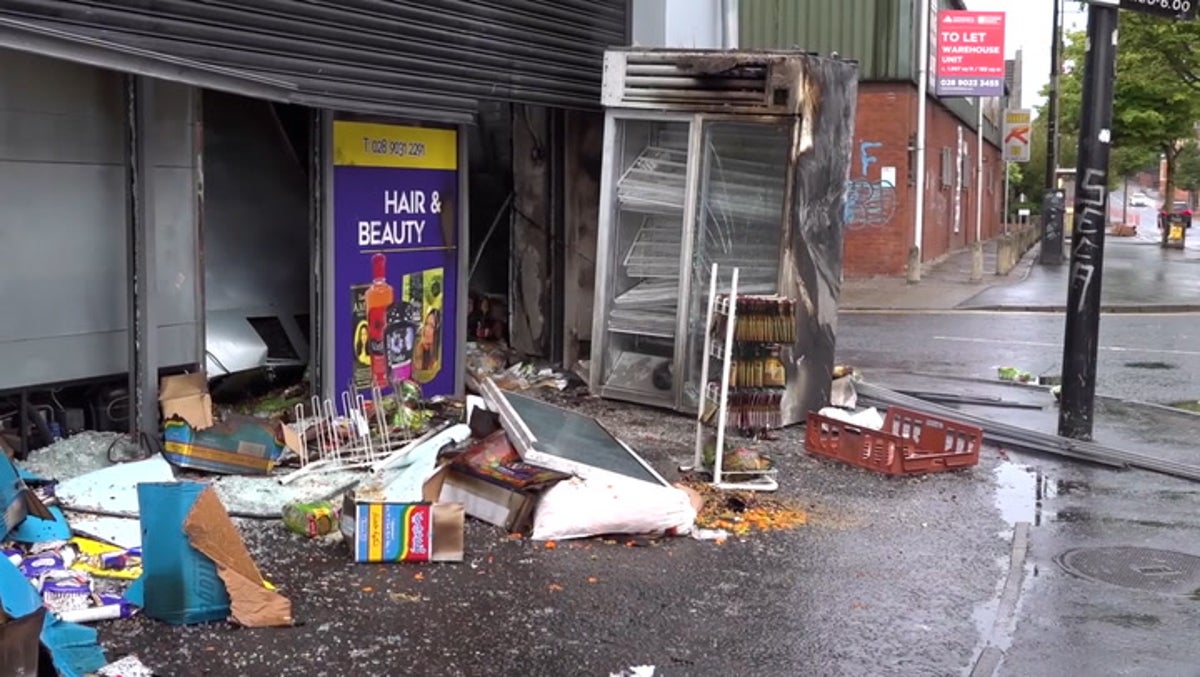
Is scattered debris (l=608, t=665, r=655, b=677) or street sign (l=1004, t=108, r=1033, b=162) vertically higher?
street sign (l=1004, t=108, r=1033, b=162)

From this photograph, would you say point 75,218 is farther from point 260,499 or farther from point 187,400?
point 260,499

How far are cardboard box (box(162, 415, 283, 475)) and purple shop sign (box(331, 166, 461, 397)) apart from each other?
45.0 inches

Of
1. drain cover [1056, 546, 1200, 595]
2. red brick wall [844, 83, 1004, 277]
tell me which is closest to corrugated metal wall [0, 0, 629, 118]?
drain cover [1056, 546, 1200, 595]

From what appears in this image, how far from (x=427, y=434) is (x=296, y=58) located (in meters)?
2.45

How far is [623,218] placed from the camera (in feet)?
33.7

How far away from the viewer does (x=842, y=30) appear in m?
25.7

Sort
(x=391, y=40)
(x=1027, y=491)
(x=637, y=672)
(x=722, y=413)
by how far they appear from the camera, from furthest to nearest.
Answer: (x=1027, y=491), (x=391, y=40), (x=722, y=413), (x=637, y=672)

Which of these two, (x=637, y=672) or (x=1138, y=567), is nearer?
(x=637, y=672)

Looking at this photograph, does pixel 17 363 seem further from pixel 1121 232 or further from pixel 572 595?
pixel 1121 232

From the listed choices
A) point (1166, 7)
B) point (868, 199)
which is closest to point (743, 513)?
point (1166, 7)

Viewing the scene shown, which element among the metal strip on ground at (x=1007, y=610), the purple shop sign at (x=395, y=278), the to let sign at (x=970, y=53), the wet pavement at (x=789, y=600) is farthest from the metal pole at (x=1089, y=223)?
the to let sign at (x=970, y=53)

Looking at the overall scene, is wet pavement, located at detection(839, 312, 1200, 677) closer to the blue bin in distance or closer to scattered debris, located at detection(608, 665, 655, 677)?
scattered debris, located at detection(608, 665, 655, 677)

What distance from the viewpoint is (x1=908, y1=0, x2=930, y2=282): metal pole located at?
25.1 m

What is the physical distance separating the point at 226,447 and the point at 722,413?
2.94 meters
